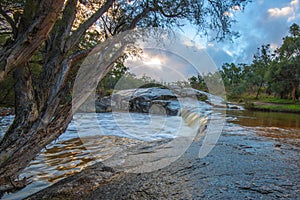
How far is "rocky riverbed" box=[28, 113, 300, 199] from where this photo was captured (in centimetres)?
199

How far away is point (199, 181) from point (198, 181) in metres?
0.01

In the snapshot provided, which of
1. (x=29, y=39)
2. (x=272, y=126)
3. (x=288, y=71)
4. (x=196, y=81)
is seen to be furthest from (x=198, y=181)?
(x=288, y=71)

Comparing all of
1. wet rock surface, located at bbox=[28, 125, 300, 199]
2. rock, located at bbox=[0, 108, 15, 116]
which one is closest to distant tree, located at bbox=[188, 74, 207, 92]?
wet rock surface, located at bbox=[28, 125, 300, 199]

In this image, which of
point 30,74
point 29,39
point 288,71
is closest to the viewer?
point 29,39

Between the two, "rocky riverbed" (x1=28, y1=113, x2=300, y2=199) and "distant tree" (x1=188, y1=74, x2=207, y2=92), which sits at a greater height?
"distant tree" (x1=188, y1=74, x2=207, y2=92)

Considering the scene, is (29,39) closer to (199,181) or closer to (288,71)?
(199,181)

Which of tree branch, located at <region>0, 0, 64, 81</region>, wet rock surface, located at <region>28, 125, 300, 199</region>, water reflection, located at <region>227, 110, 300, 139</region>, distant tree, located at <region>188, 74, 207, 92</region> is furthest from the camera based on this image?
distant tree, located at <region>188, 74, 207, 92</region>

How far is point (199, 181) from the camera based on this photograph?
7.41 feet

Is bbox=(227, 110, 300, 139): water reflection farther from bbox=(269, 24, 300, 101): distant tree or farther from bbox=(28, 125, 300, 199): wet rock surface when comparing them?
bbox=(269, 24, 300, 101): distant tree

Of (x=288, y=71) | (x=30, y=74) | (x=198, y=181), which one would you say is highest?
(x=288, y=71)

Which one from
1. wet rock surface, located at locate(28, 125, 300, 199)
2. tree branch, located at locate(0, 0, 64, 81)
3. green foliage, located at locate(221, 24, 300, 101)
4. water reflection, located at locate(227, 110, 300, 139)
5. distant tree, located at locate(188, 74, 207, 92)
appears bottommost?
wet rock surface, located at locate(28, 125, 300, 199)

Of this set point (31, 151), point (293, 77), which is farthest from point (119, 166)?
point (293, 77)

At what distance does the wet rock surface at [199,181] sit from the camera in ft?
6.51

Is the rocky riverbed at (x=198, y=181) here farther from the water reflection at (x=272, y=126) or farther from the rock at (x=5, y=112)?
the rock at (x=5, y=112)
